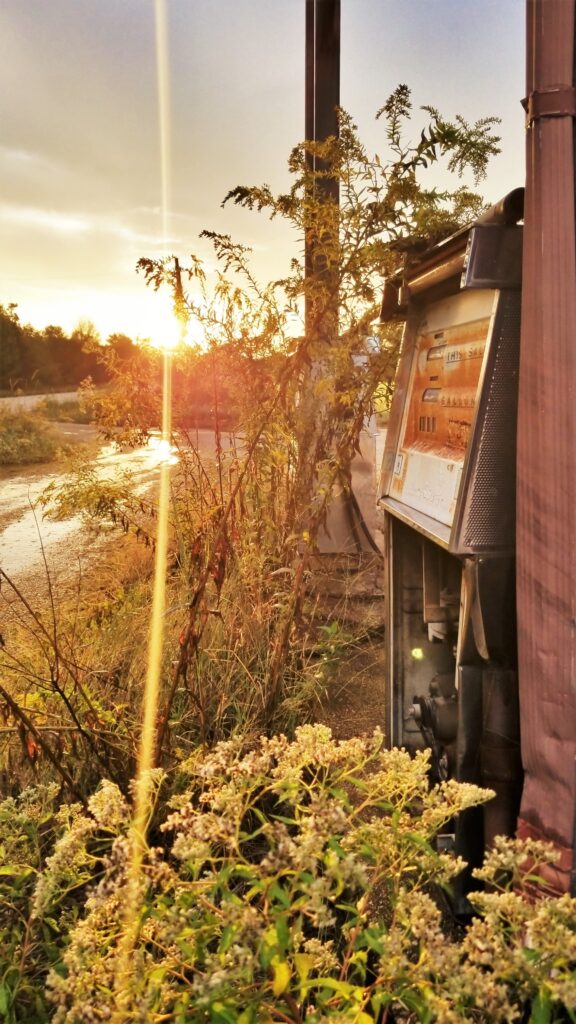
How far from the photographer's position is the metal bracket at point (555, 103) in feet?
5.99

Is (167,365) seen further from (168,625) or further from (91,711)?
(91,711)

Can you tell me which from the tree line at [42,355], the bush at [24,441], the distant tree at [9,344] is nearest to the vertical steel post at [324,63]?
the bush at [24,441]

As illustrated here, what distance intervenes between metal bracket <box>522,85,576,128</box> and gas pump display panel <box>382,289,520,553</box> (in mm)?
415

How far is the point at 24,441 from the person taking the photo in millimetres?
14062

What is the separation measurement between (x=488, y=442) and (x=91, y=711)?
5.03ft

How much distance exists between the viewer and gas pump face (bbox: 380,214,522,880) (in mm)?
2068

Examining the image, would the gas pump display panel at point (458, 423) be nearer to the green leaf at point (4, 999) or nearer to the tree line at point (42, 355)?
the green leaf at point (4, 999)

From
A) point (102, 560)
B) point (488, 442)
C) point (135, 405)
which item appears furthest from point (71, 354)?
point (488, 442)

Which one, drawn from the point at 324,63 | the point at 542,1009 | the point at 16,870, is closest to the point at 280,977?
the point at 542,1009

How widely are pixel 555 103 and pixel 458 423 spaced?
2.86 feet

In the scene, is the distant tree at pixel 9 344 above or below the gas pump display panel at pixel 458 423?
above

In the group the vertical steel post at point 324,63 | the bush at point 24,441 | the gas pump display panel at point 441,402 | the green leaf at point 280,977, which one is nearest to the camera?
the green leaf at point 280,977

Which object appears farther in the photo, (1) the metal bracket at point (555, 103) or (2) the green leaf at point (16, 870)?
(2) the green leaf at point (16, 870)

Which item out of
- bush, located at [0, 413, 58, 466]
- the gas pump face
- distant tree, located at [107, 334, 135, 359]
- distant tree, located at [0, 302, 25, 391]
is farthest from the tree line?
the gas pump face
